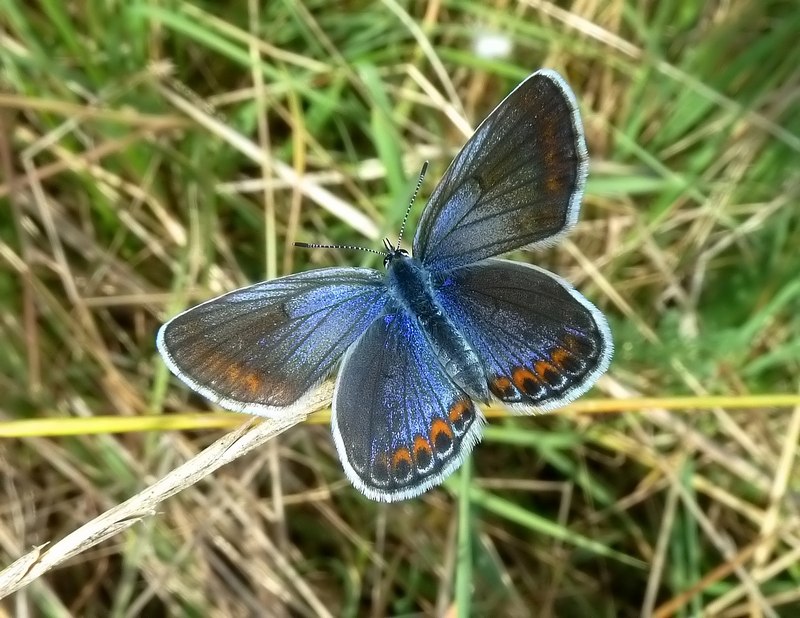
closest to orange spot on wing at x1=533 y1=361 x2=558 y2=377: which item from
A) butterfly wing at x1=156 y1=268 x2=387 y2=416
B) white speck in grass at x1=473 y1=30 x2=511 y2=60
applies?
butterfly wing at x1=156 y1=268 x2=387 y2=416

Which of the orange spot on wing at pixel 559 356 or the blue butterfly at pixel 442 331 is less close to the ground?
the blue butterfly at pixel 442 331

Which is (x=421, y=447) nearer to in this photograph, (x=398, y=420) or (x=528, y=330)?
(x=398, y=420)

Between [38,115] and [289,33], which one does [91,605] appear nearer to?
[38,115]

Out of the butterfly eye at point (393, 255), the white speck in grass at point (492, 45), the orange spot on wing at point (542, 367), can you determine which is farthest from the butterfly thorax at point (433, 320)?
the white speck in grass at point (492, 45)

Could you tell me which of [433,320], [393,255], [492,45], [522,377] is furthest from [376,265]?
[492,45]

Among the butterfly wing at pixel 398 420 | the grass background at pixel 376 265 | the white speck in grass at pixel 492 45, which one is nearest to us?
the butterfly wing at pixel 398 420

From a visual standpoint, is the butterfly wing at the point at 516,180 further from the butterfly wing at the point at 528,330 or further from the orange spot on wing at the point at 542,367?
the orange spot on wing at the point at 542,367

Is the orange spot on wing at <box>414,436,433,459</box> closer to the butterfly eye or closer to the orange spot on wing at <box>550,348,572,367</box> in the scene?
the orange spot on wing at <box>550,348,572,367</box>

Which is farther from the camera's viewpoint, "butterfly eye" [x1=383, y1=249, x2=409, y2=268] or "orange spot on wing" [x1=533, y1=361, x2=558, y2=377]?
"butterfly eye" [x1=383, y1=249, x2=409, y2=268]
